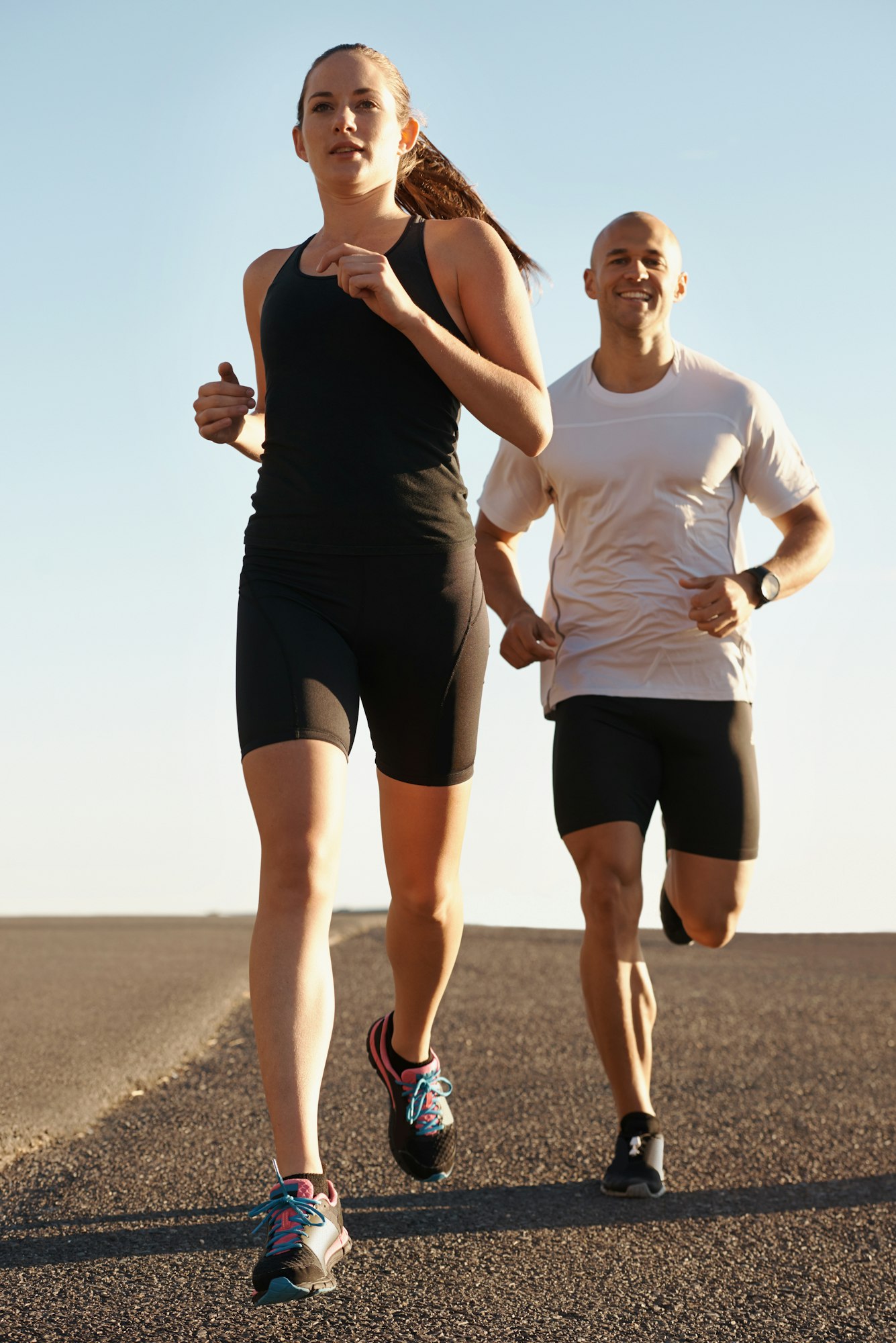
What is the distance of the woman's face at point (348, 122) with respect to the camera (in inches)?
131

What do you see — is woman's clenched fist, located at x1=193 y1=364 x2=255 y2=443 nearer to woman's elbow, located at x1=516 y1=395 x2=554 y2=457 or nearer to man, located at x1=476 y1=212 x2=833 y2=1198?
woman's elbow, located at x1=516 y1=395 x2=554 y2=457

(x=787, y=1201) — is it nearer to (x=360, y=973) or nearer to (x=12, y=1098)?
(x=12, y=1098)

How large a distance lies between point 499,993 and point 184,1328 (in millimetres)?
5834

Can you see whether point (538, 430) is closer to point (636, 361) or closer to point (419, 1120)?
point (636, 361)

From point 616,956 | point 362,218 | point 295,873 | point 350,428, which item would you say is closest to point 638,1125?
point 616,956

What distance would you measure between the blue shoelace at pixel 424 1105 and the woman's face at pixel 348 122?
237cm

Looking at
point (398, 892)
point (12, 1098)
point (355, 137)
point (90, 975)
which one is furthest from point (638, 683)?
point (90, 975)

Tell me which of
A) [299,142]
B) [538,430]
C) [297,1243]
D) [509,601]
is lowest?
[297,1243]

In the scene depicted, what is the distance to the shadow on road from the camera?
339 centimetres

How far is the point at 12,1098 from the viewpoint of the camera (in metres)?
5.02

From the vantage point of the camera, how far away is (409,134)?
3.58 m

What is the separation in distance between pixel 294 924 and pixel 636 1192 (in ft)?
5.53

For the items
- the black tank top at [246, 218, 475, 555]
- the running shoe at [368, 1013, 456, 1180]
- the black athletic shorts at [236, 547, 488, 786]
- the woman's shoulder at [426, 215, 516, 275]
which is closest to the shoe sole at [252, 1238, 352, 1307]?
the black athletic shorts at [236, 547, 488, 786]

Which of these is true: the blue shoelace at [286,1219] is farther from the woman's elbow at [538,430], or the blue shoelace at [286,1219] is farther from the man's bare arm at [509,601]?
the man's bare arm at [509,601]
